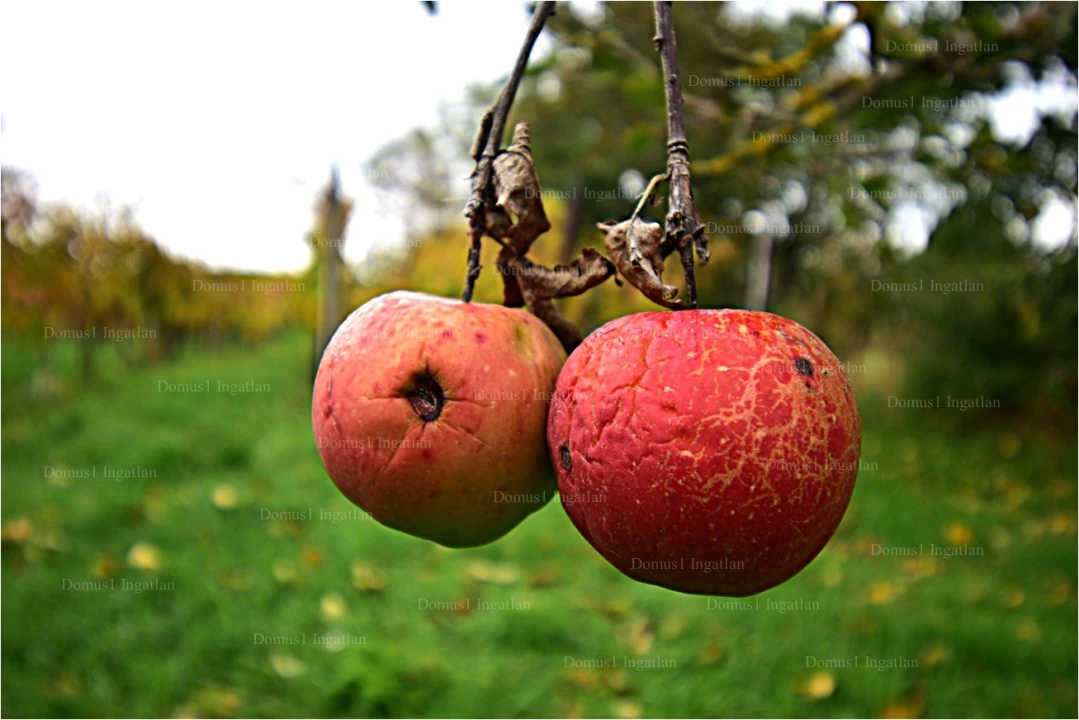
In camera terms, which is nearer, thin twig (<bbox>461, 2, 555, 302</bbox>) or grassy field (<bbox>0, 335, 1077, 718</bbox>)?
thin twig (<bbox>461, 2, 555, 302</bbox>)

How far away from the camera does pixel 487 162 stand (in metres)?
1.02

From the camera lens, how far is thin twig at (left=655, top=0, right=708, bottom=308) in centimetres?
89

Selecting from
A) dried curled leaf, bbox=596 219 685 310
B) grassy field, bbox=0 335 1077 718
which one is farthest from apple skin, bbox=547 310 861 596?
grassy field, bbox=0 335 1077 718

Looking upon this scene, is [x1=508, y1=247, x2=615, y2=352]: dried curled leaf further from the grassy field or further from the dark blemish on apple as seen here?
the grassy field

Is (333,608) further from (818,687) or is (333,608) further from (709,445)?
(709,445)

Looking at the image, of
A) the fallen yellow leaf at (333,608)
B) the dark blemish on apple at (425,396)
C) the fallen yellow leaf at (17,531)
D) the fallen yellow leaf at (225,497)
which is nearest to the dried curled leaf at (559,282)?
the dark blemish on apple at (425,396)

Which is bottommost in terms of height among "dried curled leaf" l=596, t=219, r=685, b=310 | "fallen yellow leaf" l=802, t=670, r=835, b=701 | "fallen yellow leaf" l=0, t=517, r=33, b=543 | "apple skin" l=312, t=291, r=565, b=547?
"fallen yellow leaf" l=0, t=517, r=33, b=543

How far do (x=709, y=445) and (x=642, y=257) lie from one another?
0.76 ft

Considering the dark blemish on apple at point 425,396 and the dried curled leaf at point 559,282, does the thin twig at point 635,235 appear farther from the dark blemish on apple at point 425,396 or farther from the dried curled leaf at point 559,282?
the dark blemish on apple at point 425,396

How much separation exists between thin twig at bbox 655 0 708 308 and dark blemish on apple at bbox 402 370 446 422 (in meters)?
0.35

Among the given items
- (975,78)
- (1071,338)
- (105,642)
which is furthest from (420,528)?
(1071,338)

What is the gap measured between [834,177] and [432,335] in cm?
277

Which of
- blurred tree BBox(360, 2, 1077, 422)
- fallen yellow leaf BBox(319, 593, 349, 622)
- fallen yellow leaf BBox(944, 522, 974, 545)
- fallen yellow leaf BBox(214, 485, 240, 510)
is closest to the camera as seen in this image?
blurred tree BBox(360, 2, 1077, 422)

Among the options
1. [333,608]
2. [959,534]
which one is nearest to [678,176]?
[333,608]
